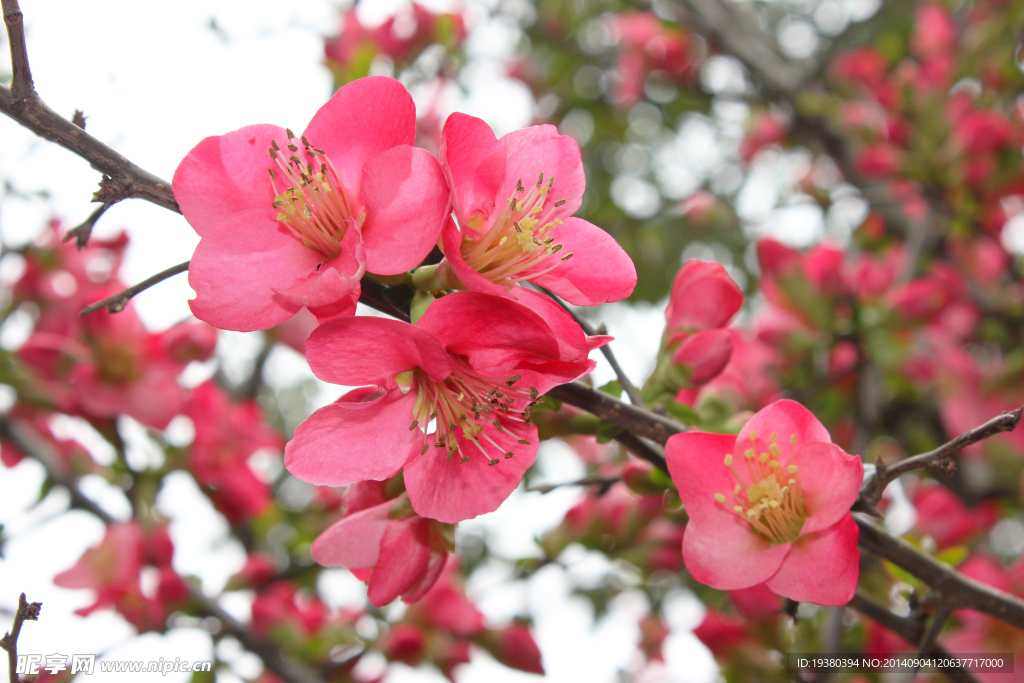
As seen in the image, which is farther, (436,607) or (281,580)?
(281,580)

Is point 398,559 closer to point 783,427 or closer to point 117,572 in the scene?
point 783,427

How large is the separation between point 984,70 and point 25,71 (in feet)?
8.62

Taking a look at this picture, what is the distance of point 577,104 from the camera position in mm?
3139

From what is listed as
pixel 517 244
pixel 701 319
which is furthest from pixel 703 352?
pixel 517 244

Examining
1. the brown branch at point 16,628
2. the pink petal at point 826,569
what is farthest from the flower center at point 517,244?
the brown branch at point 16,628

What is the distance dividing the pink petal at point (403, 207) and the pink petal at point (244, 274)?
2.9 inches

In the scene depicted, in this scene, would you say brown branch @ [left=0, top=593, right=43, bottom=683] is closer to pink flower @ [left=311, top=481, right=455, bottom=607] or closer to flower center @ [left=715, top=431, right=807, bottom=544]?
pink flower @ [left=311, top=481, right=455, bottom=607]

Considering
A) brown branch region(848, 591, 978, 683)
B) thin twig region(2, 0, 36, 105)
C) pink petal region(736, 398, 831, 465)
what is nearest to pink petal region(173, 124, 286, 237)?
thin twig region(2, 0, 36, 105)

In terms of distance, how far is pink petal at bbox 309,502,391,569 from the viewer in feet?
2.13

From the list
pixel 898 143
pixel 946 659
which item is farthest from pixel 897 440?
pixel 946 659

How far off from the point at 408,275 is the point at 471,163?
11cm

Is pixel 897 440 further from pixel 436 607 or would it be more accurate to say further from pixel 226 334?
pixel 226 334

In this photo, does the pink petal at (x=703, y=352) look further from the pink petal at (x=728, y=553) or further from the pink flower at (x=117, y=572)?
the pink flower at (x=117, y=572)

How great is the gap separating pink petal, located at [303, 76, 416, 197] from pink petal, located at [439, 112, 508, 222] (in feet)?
0.15
